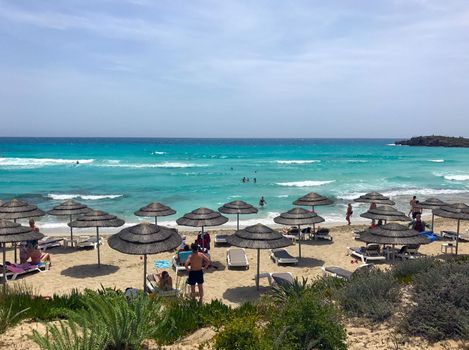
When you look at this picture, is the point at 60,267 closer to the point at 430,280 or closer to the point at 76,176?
the point at 430,280

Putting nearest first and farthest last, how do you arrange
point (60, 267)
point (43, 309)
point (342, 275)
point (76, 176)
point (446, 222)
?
1. point (43, 309)
2. point (342, 275)
3. point (60, 267)
4. point (446, 222)
5. point (76, 176)

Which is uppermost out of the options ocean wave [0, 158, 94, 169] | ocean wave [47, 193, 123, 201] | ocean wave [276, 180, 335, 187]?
ocean wave [0, 158, 94, 169]

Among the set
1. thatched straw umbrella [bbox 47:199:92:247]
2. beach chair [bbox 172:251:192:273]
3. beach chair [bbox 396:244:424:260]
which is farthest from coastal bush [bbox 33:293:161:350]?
beach chair [bbox 396:244:424:260]

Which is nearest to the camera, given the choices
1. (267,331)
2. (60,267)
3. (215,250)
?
(267,331)

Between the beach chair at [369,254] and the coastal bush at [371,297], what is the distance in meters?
6.35

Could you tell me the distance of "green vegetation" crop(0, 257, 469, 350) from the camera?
5.35 meters

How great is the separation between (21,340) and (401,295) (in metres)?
6.48

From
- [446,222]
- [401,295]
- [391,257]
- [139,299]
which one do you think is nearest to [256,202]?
[446,222]

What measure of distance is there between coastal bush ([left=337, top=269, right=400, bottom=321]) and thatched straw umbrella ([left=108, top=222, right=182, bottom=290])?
4334 millimetres

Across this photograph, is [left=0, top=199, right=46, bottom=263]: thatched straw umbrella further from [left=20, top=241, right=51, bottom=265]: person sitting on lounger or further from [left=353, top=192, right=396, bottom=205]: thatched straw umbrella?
[left=353, top=192, right=396, bottom=205]: thatched straw umbrella

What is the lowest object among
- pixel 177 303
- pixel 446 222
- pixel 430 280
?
pixel 446 222

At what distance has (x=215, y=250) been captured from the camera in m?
16.0

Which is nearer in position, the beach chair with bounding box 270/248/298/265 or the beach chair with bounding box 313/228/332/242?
the beach chair with bounding box 270/248/298/265

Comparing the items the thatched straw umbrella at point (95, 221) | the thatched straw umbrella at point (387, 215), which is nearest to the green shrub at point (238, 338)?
the thatched straw umbrella at point (95, 221)
